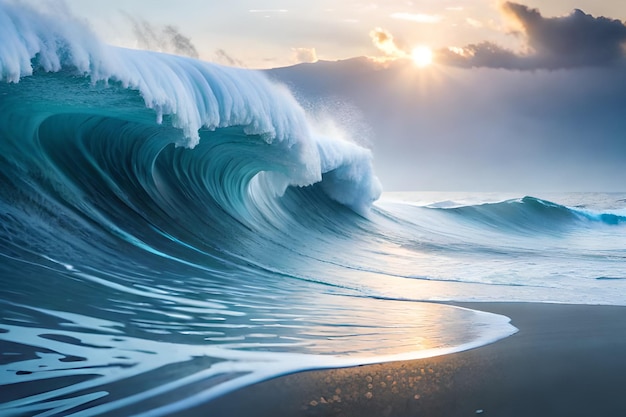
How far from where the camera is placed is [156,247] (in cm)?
484

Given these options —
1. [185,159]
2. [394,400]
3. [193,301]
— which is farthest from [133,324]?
[185,159]

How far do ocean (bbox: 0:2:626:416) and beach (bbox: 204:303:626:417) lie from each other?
12cm

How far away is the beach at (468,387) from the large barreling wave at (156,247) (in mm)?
138

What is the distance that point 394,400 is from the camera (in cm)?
196

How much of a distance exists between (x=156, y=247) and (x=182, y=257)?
225 mm

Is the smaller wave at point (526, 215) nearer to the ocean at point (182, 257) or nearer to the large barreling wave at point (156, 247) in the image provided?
the ocean at point (182, 257)

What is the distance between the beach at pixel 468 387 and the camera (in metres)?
1.89

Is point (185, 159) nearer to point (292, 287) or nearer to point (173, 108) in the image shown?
point (173, 108)

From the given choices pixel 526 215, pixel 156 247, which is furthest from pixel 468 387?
pixel 526 215

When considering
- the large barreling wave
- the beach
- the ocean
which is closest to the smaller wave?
the ocean

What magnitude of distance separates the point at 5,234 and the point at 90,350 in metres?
1.66

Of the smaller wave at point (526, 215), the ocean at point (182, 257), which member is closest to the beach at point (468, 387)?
the ocean at point (182, 257)

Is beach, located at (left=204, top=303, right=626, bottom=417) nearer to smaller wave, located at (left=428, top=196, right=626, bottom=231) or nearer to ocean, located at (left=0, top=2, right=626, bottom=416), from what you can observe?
ocean, located at (left=0, top=2, right=626, bottom=416)

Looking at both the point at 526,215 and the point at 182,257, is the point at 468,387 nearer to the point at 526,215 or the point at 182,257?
the point at 182,257
